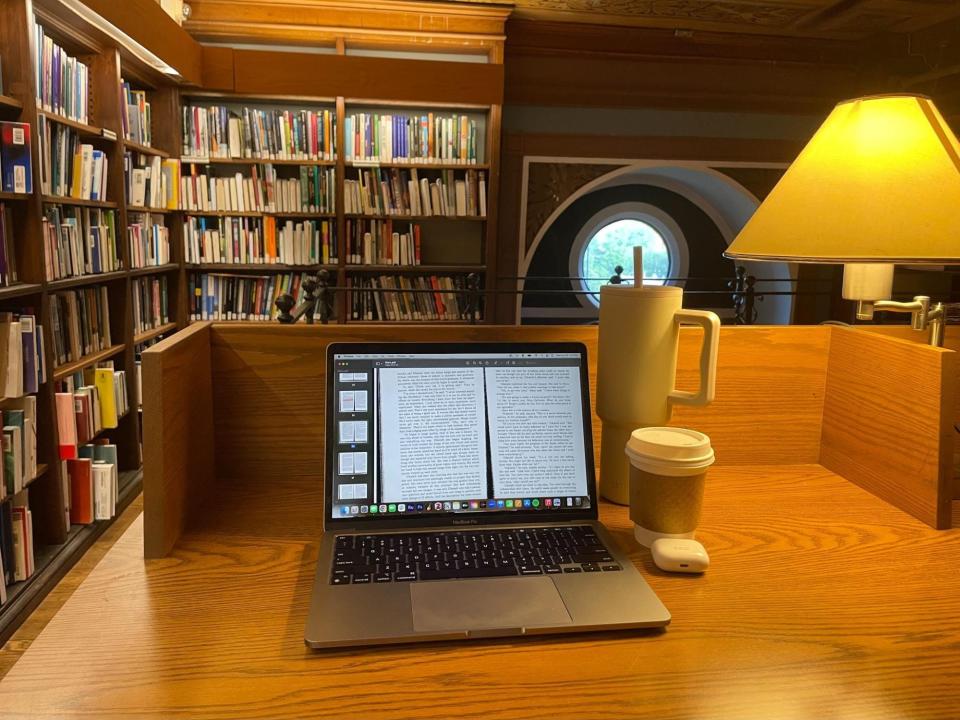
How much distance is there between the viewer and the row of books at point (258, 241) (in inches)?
168

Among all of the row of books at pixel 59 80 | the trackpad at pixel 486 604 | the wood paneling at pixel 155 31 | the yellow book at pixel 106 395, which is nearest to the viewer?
the trackpad at pixel 486 604

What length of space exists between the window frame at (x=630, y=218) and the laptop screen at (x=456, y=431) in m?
5.36

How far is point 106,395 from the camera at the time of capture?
3244 millimetres

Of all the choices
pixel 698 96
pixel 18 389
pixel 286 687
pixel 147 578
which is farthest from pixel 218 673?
pixel 698 96

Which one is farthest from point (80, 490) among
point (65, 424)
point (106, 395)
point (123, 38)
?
point (123, 38)

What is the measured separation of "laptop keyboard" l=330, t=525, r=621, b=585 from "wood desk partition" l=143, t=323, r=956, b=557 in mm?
278

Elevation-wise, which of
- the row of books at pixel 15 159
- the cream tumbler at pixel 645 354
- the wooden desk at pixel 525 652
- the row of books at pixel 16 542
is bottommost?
the row of books at pixel 16 542

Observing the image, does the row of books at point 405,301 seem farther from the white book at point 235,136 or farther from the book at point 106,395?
the book at point 106,395

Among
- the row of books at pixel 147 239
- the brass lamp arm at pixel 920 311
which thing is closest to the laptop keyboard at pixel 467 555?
the brass lamp arm at pixel 920 311

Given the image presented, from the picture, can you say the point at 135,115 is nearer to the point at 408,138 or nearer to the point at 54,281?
the point at 54,281

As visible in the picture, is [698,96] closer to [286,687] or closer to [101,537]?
[101,537]

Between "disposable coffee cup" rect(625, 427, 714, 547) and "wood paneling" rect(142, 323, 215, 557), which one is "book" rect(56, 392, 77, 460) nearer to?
"wood paneling" rect(142, 323, 215, 557)

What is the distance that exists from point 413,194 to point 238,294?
48.2 inches

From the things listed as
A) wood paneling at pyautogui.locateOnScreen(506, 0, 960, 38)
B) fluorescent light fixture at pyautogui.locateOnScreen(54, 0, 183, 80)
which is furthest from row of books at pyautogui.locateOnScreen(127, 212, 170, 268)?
wood paneling at pyautogui.locateOnScreen(506, 0, 960, 38)
